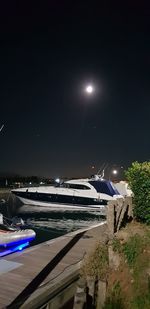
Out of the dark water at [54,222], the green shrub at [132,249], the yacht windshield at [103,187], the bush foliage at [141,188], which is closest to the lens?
the green shrub at [132,249]

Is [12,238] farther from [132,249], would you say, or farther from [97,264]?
[132,249]

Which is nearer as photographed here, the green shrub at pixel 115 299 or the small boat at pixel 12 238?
the green shrub at pixel 115 299

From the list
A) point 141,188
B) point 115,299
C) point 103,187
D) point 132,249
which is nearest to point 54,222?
point 103,187

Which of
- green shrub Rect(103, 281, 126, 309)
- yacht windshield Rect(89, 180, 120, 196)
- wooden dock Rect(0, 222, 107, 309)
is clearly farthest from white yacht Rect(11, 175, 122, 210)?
green shrub Rect(103, 281, 126, 309)

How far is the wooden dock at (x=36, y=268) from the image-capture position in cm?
794

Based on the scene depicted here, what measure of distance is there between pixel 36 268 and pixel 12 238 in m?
7.44

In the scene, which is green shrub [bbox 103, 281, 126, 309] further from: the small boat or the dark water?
the dark water

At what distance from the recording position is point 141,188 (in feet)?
42.2

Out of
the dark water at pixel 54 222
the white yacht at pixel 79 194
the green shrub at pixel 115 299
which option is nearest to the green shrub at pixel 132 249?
the green shrub at pixel 115 299

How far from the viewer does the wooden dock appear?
26.1 feet

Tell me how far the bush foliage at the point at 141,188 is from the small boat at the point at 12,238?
727 cm

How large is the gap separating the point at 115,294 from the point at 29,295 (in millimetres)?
3283

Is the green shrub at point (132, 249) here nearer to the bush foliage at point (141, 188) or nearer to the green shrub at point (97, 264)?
the green shrub at point (97, 264)

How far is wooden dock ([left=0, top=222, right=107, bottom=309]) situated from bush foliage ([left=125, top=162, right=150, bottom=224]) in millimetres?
2606
